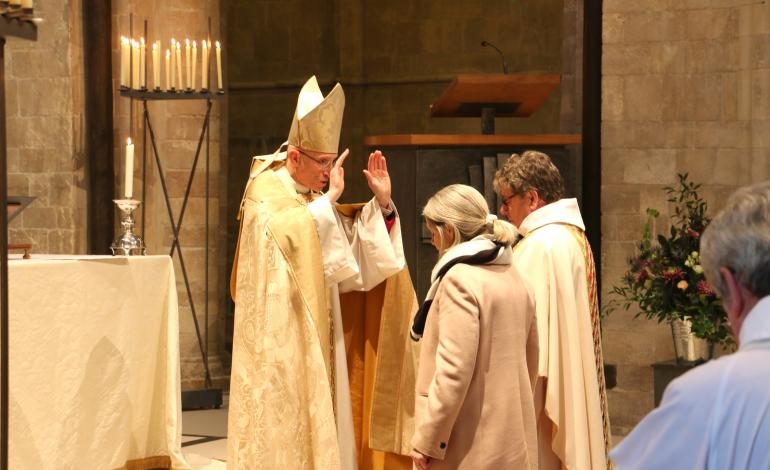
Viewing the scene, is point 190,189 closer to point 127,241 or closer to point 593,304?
point 127,241

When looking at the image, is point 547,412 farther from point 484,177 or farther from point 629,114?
point 629,114

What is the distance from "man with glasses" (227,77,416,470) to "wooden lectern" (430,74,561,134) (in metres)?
1.91

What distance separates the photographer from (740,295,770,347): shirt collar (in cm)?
149

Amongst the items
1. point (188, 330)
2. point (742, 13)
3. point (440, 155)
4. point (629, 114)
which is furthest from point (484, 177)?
point (188, 330)

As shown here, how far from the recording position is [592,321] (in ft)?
14.0

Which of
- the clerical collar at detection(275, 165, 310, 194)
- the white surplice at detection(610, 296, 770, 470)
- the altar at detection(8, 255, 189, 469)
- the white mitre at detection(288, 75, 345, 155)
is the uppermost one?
the white mitre at detection(288, 75, 345, 155)

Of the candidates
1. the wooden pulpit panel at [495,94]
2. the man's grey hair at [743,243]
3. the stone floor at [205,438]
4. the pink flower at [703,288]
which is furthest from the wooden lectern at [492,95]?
the man's grey hair at [743,243]

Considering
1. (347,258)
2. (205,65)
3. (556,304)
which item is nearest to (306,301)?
(347,258)

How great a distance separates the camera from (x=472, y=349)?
3250 mm

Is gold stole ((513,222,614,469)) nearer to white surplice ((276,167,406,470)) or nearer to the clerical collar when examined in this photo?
white surplice ((276,167,406,470))

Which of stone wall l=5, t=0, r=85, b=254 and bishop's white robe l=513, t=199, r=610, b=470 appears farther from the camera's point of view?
stone wall l=5, t=0, r=85, b=254

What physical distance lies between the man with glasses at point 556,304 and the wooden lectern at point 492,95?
2.01 metres

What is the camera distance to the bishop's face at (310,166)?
4.30m

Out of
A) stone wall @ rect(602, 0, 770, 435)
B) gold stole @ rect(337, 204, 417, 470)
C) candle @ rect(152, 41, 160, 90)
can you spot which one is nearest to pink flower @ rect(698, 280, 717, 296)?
stone wall @ rect(602, 0, 770, 435)
